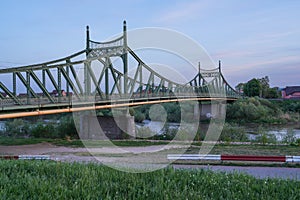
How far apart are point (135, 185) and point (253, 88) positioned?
304 ft

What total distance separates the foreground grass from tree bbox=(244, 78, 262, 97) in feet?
298

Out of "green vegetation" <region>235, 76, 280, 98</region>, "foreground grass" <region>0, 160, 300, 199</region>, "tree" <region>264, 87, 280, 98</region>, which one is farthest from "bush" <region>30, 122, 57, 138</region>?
"tree" <region>264, 87, 280, 98</region>

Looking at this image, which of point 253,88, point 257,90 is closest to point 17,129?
point 257,90

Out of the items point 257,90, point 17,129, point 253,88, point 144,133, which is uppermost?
point 253,88

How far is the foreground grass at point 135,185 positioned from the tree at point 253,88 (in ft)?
298

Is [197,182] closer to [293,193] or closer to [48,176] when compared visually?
[293,193]

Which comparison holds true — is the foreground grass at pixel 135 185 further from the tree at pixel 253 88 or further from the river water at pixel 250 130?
the tree at pixel 253 88

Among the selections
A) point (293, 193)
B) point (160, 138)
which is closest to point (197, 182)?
point (293, 193)

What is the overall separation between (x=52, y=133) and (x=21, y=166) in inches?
863

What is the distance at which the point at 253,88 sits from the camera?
93562mm

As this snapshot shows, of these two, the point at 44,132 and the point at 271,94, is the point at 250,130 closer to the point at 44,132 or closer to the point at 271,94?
the point at 44,132

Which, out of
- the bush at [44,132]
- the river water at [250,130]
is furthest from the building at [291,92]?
the bush at [44,132]

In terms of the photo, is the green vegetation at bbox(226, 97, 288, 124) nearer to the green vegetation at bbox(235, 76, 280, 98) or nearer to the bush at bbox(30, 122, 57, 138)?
the bush at bbox(30, 122, 57, 138)

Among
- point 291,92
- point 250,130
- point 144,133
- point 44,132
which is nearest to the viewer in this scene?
point 144,133
